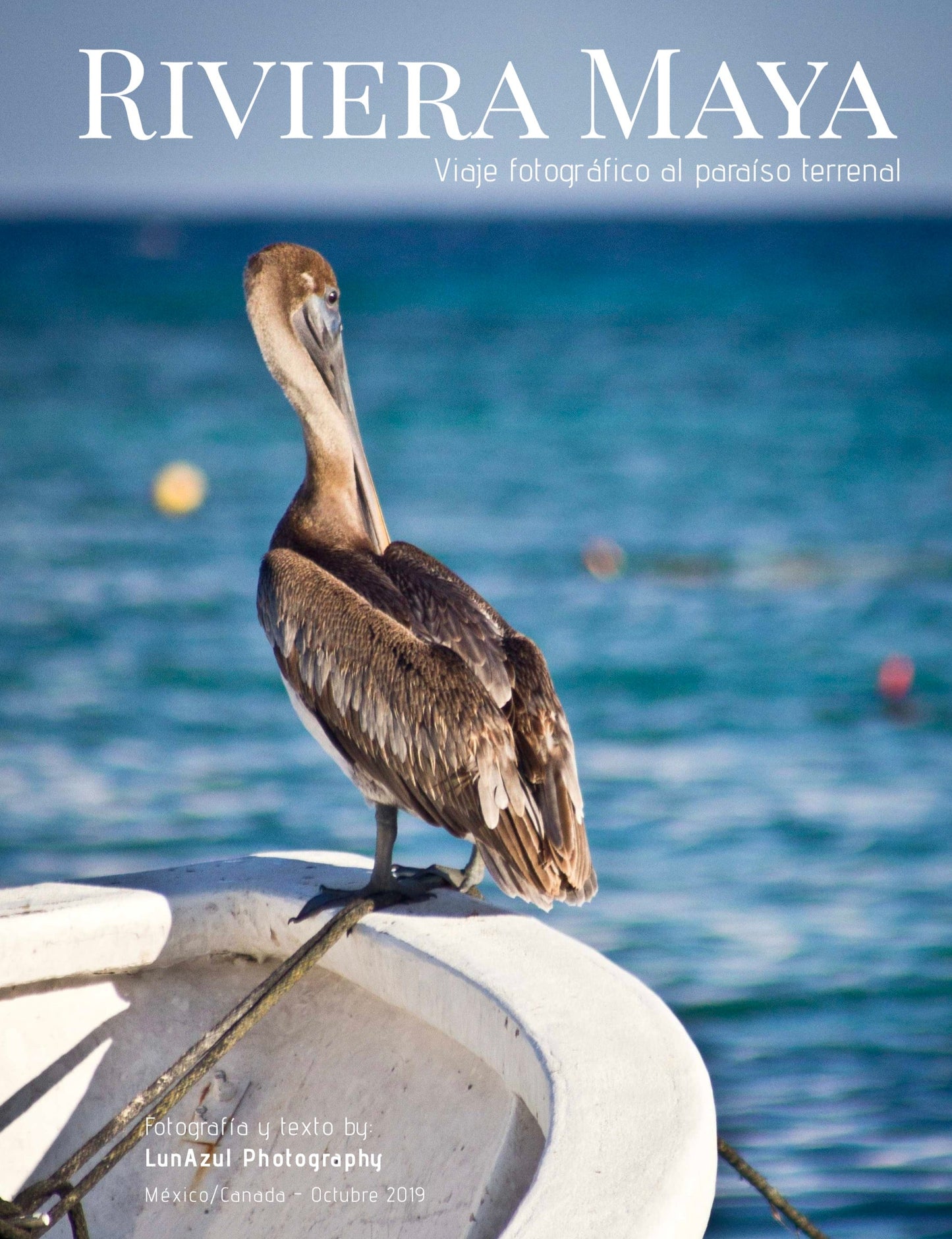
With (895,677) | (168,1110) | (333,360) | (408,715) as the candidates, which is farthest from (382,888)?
(895,677)

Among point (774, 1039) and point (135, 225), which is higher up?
point (135, 225)

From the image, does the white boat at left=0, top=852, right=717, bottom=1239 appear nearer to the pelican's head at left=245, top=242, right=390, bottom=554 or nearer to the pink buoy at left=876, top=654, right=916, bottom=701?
the pelican's head at left=245, top=242, right=390, bottom=554

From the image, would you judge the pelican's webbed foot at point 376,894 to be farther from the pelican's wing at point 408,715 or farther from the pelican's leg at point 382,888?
the pelican's wing at point 408,715

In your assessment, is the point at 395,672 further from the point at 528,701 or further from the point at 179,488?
the point at 179,488

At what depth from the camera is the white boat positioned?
2094mm

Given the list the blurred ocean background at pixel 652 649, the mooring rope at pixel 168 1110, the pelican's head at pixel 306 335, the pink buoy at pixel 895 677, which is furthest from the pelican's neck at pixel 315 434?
the pink buoy at pixel 895 677

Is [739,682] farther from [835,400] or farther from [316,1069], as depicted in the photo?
[835,400]

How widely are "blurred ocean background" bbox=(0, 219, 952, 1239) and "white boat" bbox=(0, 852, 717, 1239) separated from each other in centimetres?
236

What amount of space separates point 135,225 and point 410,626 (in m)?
62.1

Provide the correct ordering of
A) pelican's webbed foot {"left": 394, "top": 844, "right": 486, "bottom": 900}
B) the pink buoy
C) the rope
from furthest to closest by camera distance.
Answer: the pink buoy
pelican's webbed foot {"left": 394, "top": 844, "right": 486, "bottom": 900}
the rope

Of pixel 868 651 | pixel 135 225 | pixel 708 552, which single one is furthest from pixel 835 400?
pixel 135 225

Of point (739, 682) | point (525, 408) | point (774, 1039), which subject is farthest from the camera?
point (525, 408)

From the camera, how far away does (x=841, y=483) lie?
58.6 feet

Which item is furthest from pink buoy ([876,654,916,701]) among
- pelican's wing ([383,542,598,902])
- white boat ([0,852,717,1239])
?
white boat ([0,852,717,1239])
